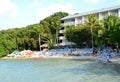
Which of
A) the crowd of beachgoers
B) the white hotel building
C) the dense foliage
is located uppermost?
the white hotel building

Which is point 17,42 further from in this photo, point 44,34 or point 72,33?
point 72,33

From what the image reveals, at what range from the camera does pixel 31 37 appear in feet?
249

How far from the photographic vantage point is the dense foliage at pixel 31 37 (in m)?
74.1

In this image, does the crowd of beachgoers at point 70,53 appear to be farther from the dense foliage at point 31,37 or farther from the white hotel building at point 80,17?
the white hotel building at point 80,17

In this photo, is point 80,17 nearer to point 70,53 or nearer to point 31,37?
point 31,37

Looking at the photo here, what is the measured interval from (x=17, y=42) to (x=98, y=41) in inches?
1070

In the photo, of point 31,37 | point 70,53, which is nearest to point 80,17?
point 31,37

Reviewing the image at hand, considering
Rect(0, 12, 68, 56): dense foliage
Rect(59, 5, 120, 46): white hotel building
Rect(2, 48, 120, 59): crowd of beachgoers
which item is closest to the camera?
Rect(2, 48, 120, 59): crowd of beachgoers

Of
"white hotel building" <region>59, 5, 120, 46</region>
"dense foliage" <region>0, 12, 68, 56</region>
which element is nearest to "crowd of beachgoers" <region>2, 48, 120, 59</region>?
"dense foliage" <region>0, 12, 68, 56</region>

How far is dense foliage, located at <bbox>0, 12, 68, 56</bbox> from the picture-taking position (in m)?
74.1

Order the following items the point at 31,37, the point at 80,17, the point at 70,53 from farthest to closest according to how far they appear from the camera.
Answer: the point at 31,37, the point at 80,17, the point at 70,53

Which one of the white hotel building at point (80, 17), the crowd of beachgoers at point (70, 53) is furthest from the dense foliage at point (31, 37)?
the crowd of beachgoers at point (70, 53)

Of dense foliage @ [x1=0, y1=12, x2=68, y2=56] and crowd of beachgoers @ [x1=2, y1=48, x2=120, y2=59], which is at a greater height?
dense foliage @ [x1=0, y1=12, x2=68, y2=56]

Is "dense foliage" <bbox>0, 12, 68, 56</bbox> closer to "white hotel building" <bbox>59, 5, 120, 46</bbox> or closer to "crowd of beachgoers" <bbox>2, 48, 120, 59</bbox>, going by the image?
"white hotel building" <bbox>59, 5, 120, 46</bbox>
